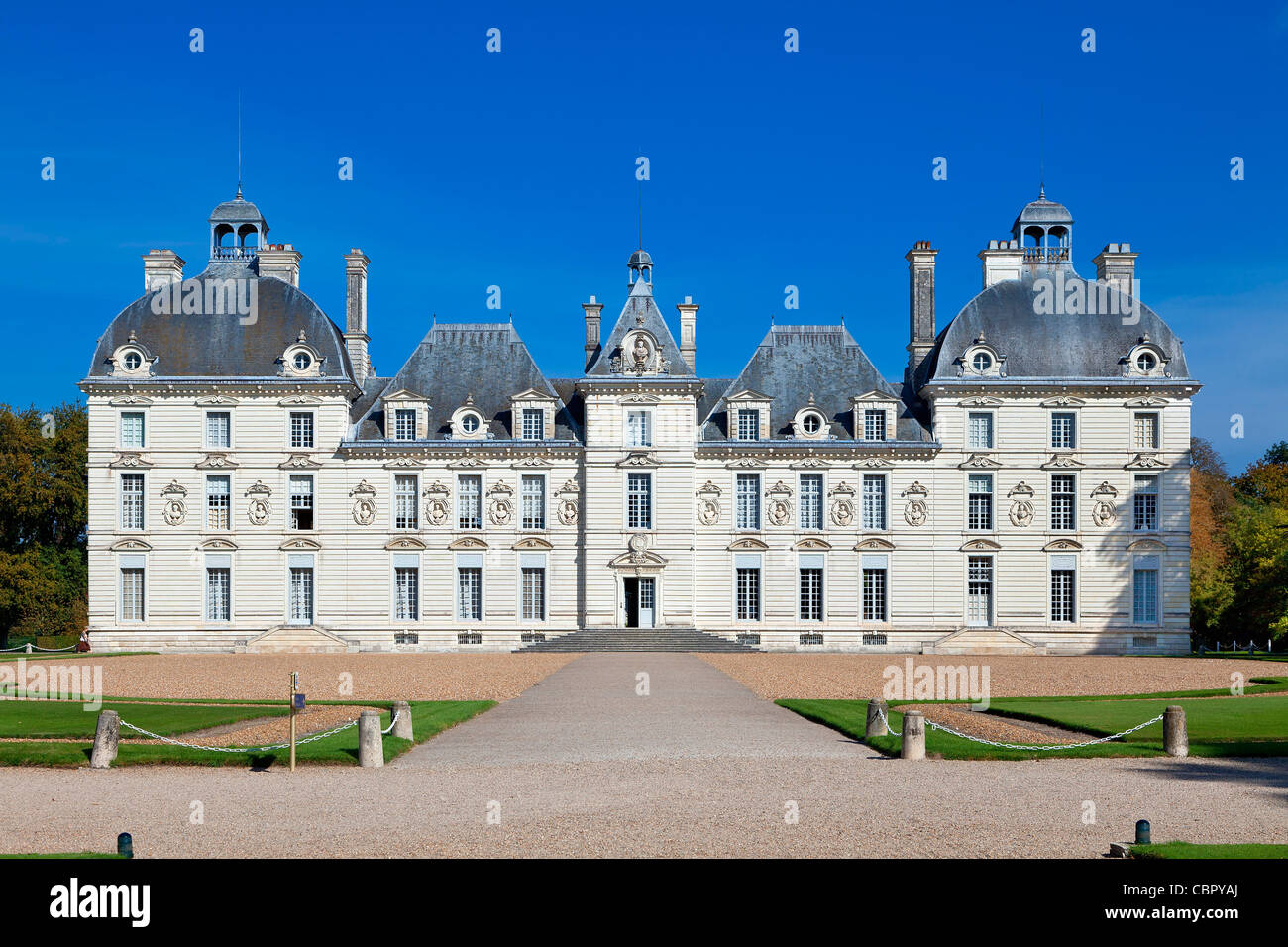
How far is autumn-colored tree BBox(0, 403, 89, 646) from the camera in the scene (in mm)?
49875

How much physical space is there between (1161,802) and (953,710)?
927cm

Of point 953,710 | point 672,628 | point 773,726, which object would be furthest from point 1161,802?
point 672,628

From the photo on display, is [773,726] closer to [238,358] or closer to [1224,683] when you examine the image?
[1224,683]

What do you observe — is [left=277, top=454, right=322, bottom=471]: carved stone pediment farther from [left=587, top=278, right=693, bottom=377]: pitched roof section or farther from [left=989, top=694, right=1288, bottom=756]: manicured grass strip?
[left=989, top=694, right=1288, bottom=756]: manicured grass strip

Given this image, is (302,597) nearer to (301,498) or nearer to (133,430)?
(301,498)

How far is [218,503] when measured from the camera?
45.8 m

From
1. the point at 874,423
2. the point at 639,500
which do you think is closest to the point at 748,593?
the point at 639,500

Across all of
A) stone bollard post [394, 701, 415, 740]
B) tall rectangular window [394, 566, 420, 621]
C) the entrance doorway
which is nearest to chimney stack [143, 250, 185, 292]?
tall rectangular window [394, 566, 420, 621]

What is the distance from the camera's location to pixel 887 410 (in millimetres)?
45781

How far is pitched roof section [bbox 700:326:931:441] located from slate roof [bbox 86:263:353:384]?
15300mm

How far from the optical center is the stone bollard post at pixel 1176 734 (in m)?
16.3

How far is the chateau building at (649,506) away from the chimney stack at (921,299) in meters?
2.57

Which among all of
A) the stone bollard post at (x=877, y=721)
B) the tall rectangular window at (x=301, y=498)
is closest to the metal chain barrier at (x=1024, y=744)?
the stone bollard post at (x=877, y=721)

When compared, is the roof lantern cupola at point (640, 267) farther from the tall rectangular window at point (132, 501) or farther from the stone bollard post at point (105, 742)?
the stone bollard post at point (105, 742)
